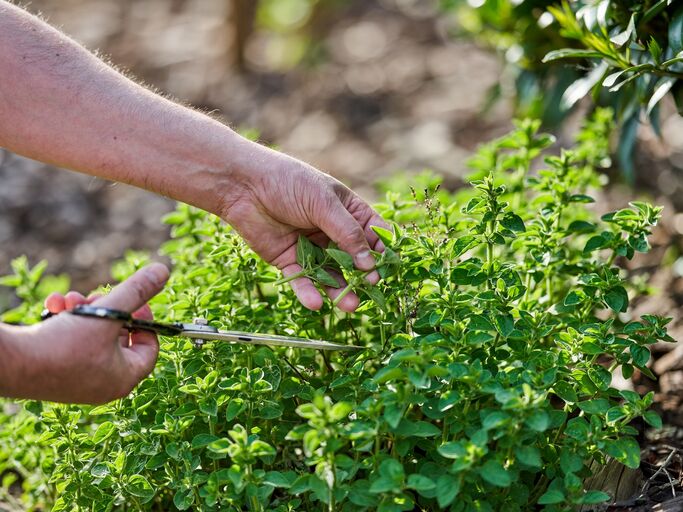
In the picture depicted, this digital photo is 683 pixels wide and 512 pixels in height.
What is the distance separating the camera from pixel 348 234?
1.88 metres

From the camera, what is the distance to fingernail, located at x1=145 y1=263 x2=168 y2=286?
169cm

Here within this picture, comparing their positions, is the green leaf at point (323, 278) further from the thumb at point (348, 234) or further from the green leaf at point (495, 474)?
the green leaf at point (495, 474)

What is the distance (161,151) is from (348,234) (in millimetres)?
563

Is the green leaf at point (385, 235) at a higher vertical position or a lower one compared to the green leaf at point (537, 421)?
higher

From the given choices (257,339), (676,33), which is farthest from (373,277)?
(676,33)

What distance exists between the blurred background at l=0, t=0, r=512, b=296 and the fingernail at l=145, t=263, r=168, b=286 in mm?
2276

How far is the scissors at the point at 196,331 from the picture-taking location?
1580 millimetres

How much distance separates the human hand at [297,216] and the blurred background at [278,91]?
202 centimetres

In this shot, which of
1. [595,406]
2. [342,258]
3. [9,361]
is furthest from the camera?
[342,258]

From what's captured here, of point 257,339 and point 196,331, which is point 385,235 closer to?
point 257,339

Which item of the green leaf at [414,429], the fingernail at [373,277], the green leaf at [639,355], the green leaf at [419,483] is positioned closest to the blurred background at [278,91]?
the fingernail at [373,277]

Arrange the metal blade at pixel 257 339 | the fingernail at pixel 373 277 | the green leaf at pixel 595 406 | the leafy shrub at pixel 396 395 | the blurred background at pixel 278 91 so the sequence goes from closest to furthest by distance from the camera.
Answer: the leafy shrub at pixel 396 395
the green leaf at pixel 595 406
the metal blade at pixel 257 339
the fingernail at pixel 373 277
the blurred background at pixel 278 91

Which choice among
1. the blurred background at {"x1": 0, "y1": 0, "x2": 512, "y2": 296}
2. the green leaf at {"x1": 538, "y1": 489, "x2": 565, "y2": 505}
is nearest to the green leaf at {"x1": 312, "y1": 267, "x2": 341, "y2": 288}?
the green leaf at {"x1": 538, "y1": 489, "x2": 565, "y2": 505}

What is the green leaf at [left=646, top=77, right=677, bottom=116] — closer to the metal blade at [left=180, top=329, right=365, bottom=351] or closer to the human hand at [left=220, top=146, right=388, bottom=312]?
the human hand at [left=220, top=146, right=388, bottom=312]
